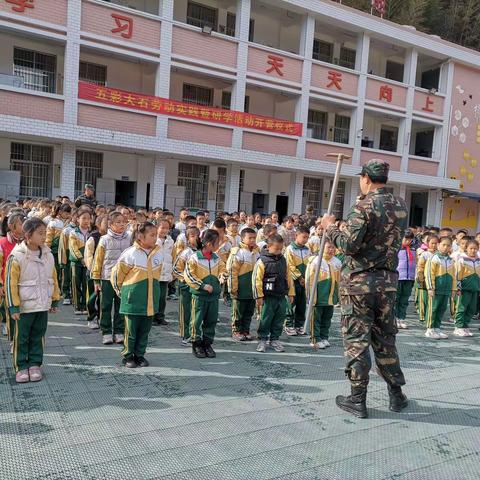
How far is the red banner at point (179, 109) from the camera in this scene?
14508 mm

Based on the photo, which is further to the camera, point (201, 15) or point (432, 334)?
point (201, 15)

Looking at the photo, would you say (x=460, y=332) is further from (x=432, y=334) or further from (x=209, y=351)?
(x=209, y=351)

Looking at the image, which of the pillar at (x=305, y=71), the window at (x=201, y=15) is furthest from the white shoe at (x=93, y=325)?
the window at (x=201, y=15)

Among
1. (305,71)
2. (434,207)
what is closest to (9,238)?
(305,71)

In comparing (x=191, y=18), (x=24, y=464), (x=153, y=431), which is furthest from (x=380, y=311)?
(x=191, y=18)

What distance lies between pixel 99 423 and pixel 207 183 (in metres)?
15.9

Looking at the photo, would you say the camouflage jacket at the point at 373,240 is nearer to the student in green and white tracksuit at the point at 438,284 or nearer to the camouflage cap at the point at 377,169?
the camouflage cap at the point at 377,169

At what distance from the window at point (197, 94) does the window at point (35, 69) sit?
15.8 ft

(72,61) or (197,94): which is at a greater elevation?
(197,94)

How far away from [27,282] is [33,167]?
1242 centimetres

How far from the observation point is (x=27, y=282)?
4312mm

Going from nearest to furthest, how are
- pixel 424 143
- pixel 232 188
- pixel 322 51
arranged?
pixel 232 188 → pixel 322 51 → pixel 424 143

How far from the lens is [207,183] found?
1898 cm

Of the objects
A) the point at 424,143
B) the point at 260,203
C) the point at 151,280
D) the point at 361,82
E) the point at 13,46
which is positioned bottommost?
the point at 151,280
